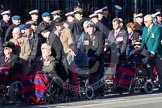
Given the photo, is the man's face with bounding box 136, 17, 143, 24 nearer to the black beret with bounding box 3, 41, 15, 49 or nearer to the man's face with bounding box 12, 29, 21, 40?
the man's face with bounding box 12, 29, 21, 40

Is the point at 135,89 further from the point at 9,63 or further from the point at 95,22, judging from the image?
the point at 9,63

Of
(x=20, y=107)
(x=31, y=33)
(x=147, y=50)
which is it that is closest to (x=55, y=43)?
(x=31, y=33)

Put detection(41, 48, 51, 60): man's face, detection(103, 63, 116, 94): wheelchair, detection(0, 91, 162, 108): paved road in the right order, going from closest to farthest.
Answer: detection(0, 91, 162, 108): paved road → detection(41, 48, 51, 60): man's face → detection(103, 63, 116, 94): wheelchair

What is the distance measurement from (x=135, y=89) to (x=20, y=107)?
397 cm

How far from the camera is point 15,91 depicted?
15.1 metres

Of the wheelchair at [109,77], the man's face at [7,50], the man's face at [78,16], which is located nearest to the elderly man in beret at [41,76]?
the man's face at [7,50]

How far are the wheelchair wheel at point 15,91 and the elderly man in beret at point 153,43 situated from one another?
13.7 feet

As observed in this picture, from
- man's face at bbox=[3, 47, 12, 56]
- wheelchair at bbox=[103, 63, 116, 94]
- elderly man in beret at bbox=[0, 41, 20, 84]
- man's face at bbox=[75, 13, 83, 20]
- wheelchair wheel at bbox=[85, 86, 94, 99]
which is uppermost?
man's face at bbox=[75, 13, 83, 20]

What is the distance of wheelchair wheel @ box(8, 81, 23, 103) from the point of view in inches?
591

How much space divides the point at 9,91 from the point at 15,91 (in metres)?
0.17

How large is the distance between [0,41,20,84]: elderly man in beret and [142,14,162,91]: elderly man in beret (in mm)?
4191

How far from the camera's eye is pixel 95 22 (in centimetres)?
1783

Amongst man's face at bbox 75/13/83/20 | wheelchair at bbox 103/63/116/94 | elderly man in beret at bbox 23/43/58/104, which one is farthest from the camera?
man's face at bbox 75/13/83/20

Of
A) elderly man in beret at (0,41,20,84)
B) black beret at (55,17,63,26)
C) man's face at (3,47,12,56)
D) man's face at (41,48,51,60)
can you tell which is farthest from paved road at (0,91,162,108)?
black beret at (55,17,63,26)
